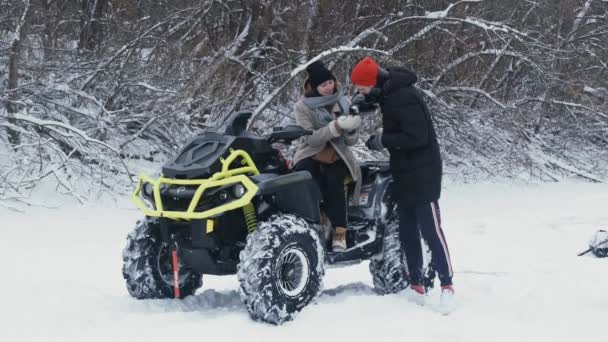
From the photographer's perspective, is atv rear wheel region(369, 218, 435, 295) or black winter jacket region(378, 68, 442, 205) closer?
black winter jacket region(378, 68, 442, 205)

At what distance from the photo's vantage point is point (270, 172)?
503cm

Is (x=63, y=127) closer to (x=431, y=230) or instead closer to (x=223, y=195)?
(x=223, y=195)

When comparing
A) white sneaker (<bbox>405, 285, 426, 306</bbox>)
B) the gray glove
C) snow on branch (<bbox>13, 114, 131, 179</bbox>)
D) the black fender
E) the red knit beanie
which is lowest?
white sneaker (<bbox>405, 285, 426, 306</bbox>)

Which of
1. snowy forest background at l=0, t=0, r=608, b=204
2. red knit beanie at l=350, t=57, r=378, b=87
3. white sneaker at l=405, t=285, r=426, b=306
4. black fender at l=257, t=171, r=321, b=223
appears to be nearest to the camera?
black fender at l=257, t=171, r=321, b=223

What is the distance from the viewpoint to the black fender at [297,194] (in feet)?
15.4

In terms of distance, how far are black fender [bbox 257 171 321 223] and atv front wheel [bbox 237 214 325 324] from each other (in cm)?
11

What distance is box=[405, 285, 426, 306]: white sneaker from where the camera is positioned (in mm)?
5199

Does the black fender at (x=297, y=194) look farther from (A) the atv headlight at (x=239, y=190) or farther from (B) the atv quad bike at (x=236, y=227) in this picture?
(A) the atv headlight at (x=239, y=190)

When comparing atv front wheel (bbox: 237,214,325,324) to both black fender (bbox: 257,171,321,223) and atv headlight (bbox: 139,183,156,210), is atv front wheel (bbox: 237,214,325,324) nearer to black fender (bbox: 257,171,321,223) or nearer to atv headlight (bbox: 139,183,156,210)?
black fender (bbox: 257,171,321,223)

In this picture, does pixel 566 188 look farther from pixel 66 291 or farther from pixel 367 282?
pixel 66 291

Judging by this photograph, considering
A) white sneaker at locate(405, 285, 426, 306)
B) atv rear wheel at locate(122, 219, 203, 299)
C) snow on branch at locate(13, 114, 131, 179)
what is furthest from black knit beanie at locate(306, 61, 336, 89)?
snow on branch at locate(13, 114, 131, 179)

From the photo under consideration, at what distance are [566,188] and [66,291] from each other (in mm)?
10966

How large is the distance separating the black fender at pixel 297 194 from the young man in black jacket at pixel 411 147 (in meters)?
0.53

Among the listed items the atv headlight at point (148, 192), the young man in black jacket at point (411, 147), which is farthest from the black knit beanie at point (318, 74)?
the atv headlight at point (148, 192)
